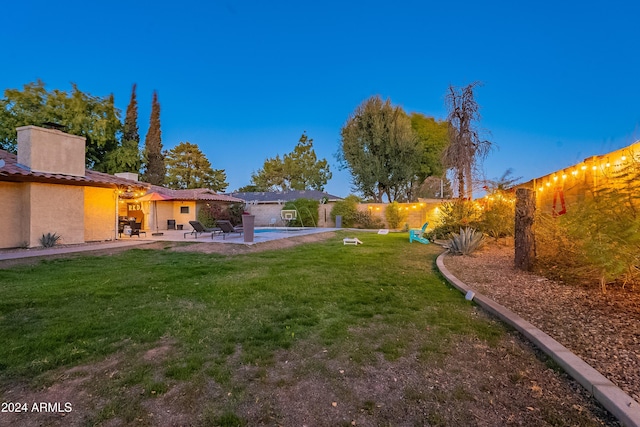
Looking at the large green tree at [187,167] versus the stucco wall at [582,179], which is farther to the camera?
the large green tree at [187,167]

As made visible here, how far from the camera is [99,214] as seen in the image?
13.4 meters

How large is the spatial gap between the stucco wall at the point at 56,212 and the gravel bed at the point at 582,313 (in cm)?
1293

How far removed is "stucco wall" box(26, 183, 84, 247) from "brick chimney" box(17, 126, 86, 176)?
63 centimetres

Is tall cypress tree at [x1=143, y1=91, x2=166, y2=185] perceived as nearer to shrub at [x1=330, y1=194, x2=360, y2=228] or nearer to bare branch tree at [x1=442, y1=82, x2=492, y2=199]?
shrub at [x1=330, y1=194, x2=360, y2=228]

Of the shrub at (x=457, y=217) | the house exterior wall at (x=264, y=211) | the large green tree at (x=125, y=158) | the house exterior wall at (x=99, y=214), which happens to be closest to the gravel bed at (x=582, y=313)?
the shrub at (x=457, y=217)

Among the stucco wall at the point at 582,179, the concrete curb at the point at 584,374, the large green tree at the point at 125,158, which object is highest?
the large green tree at the point at 125,158

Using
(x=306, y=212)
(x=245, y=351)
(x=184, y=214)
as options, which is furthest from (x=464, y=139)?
(x=184, y=214)

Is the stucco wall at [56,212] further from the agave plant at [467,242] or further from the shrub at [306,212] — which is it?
the shrub at [306,212]

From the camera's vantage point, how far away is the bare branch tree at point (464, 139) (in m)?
13.2

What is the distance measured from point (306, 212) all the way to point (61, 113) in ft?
61.7

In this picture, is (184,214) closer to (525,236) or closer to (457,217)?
(457,217)

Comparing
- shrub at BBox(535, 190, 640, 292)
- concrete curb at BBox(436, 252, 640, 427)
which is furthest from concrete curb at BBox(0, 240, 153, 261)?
shrub at BBox(535, 190, 640, 292)

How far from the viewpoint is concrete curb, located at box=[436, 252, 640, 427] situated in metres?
2.01

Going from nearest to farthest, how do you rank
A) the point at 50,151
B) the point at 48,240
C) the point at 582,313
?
the point at 582,313 → the point at 48,240 → the point at 50,151
